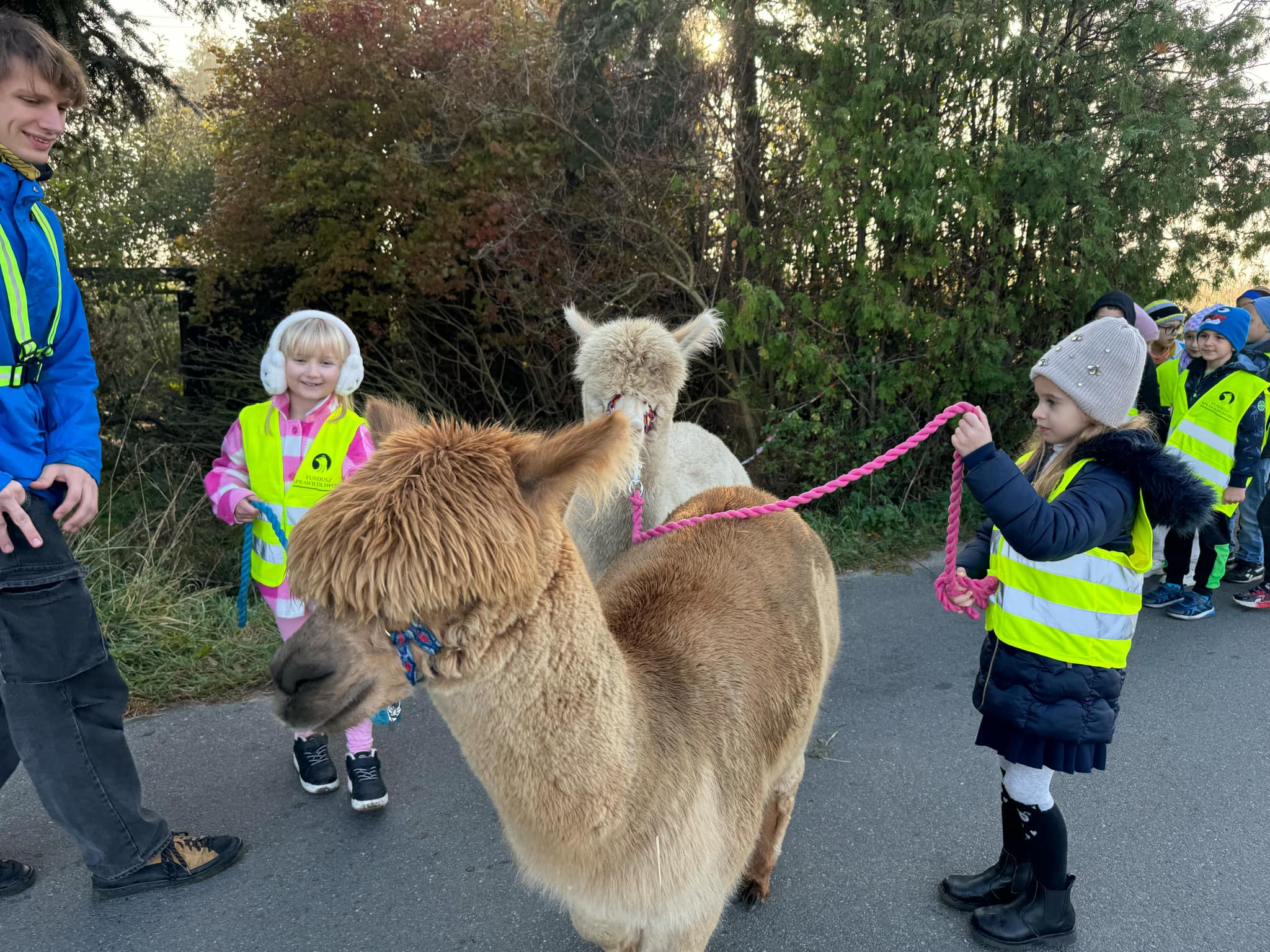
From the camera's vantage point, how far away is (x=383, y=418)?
191 centimetres

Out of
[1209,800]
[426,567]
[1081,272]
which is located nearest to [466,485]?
[426,567]

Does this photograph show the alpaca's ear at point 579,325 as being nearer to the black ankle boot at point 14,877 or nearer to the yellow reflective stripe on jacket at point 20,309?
the yellow reflective stripe on jacket at point 20,309

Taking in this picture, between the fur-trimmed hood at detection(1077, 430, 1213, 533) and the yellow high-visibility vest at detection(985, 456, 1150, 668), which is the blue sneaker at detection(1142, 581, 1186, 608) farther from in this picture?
the fur-trimmed hood at detection(1077, 430, 1213, 533)

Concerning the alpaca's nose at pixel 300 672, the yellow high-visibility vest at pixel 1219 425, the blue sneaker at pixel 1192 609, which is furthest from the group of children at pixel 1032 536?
the blue sneaker at pixel 1192 609

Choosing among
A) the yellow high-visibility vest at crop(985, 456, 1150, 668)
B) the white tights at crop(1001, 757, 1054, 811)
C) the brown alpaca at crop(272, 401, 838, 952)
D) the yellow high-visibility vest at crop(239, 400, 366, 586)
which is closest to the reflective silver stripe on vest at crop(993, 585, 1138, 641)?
the yellow high-visibility vest at crop(985, 456, 1150, 668)

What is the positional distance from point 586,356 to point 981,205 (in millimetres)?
3517

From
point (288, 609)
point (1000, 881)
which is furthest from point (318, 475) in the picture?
point (1000, 881)

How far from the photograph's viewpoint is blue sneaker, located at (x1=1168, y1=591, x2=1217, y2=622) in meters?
4.88

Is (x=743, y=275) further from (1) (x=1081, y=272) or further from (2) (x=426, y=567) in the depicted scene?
(2) (x=426, y=567)

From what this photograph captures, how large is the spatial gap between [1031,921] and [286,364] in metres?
3.07

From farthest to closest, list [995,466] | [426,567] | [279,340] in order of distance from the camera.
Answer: [279,340] < [995,466] < [426,567]

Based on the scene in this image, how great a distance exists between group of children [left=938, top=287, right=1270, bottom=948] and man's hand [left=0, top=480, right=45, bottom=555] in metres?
2.43

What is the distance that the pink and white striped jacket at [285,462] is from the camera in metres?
2.90

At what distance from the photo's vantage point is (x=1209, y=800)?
3.10 meters
